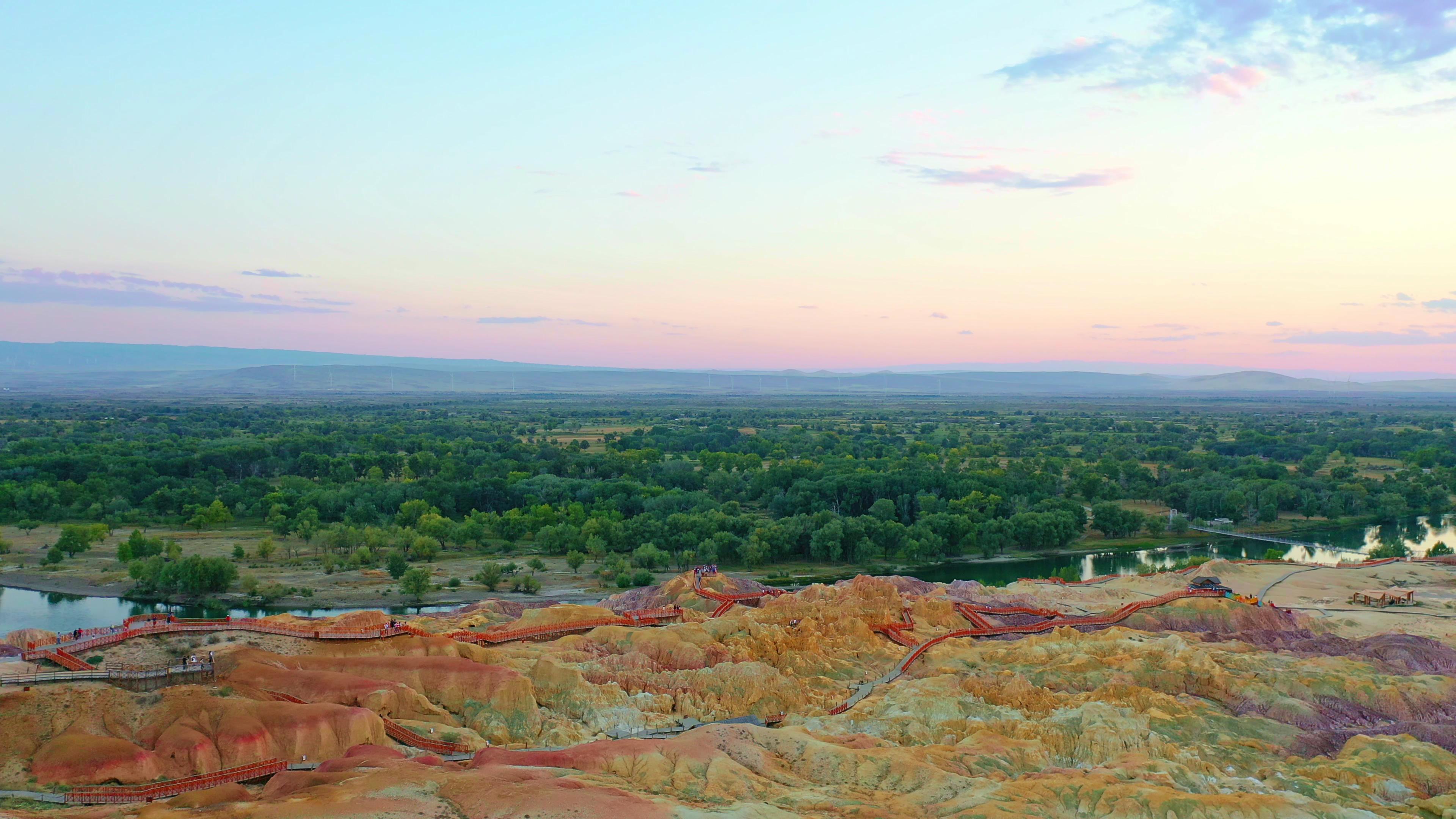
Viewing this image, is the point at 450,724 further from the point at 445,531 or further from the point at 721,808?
the point at 445,531

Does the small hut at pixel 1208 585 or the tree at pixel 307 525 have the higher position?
the small hut at pixel 1208 585

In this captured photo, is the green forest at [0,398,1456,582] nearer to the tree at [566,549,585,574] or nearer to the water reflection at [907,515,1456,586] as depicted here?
the water reflection at [907,515,1456,586]

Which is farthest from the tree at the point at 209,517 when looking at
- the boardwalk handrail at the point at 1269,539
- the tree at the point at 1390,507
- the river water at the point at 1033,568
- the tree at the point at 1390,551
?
the tree at the point at 1390,507

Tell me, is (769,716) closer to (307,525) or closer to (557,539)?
(557,539)

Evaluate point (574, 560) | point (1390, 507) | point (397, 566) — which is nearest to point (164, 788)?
point (397, 566)

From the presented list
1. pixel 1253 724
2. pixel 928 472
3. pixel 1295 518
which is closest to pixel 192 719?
pixel 1253 724

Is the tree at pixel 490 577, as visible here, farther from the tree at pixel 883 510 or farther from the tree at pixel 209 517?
the tree at pixel 883 510
